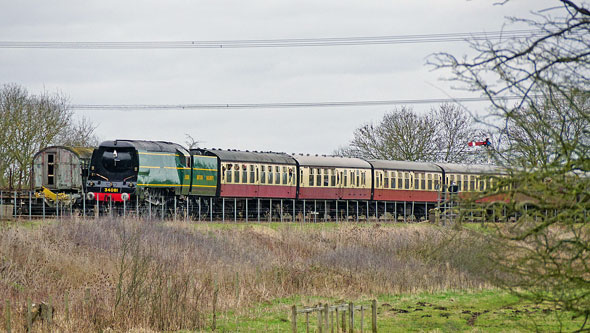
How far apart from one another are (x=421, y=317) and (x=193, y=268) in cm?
753

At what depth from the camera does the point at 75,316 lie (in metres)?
18.2

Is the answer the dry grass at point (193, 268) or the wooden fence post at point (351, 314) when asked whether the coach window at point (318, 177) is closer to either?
the dry grass at point (193, 268)

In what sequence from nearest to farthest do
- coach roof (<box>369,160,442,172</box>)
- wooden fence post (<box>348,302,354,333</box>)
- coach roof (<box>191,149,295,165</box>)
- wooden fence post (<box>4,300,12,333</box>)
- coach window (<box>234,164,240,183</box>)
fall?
1. wooden fence post (<box>4,300,12,333</box>)
2. wooden fence post (<box>348,302,354,333</box>)
3. coach roof (<box>191,149,295,165</box>)
4. coach window (<box>234,164,240,183</box>)
5. coach roof (<box>369,160,442,172</box>)

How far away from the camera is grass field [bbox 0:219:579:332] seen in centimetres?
1909

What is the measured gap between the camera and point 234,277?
81.5ft

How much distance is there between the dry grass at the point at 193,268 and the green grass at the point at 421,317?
797mm

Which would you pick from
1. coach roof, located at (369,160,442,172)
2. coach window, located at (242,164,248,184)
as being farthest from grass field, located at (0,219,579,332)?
coach roof, located at (369,160,442,172)

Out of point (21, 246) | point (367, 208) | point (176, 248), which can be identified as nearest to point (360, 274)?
point (176, 248)

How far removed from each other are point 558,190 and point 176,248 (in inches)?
764

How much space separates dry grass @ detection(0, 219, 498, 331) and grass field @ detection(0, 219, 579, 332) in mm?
51

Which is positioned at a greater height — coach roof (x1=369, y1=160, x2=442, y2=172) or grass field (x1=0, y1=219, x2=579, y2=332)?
coach roof (x1=369, y1=160, x2=442, y2=172)

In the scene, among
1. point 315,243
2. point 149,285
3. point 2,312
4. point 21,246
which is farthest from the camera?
point 315,243

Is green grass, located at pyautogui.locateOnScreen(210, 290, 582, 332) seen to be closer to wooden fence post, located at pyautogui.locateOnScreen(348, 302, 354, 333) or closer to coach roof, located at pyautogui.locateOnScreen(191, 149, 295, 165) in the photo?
wooden fence post, located at pyautogui.locateOnScreen(348, 302, 354, 333)

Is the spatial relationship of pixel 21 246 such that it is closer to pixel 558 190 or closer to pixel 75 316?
pixel 75 316
